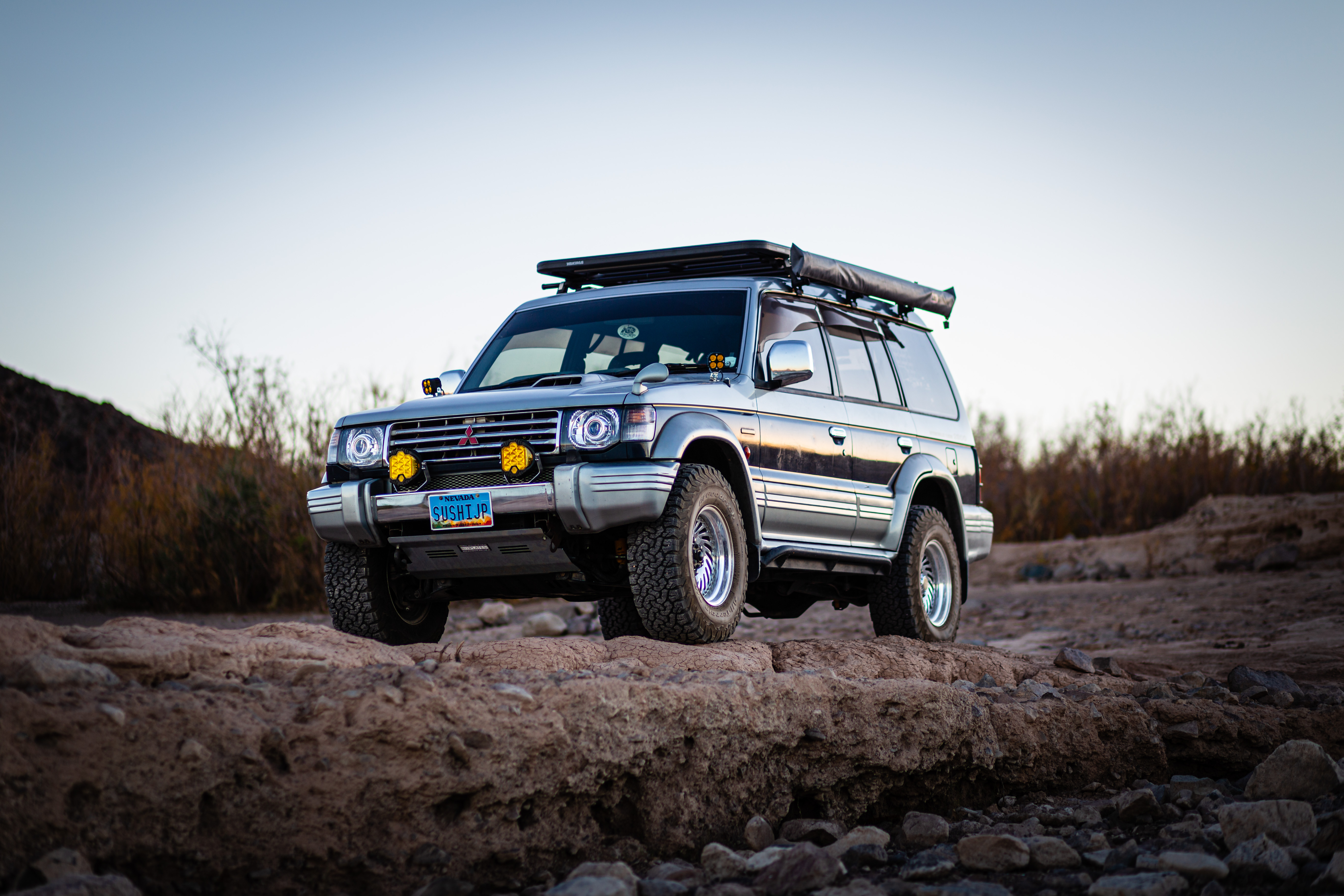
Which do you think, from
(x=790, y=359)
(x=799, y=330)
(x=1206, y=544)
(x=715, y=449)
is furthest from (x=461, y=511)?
(x=1206, y=544)

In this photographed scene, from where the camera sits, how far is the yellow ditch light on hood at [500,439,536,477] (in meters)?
5.91

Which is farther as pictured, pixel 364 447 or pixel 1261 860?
pixel 364 447

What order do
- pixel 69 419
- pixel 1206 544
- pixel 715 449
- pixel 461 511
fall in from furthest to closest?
pixel 69 419 → pixel 1206 544 → pixel 715 449 → pixel 461 511

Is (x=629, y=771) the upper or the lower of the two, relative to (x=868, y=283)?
lower

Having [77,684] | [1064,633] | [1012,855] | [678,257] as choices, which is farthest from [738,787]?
[1064,633]

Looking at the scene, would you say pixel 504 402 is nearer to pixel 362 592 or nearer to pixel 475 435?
pixel 475 435

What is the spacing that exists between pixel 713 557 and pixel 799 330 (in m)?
1.85

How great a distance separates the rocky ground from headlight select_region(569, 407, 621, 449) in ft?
2.92

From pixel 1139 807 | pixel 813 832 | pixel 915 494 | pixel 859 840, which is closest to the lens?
pixel 859 840

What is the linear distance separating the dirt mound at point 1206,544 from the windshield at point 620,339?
10615mm

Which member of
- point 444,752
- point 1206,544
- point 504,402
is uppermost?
point 504,402

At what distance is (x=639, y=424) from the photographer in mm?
5910

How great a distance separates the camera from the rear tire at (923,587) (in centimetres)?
815

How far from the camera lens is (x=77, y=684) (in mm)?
3734
